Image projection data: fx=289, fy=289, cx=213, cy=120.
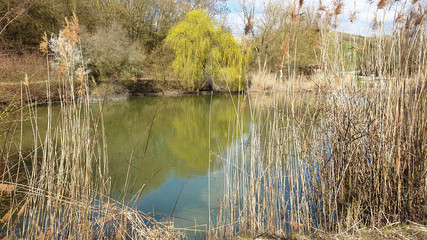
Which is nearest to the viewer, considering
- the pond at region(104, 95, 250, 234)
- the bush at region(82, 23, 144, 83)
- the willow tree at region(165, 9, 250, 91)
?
the pond at region(104, 95, 250, 234)

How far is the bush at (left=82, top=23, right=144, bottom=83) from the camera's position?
498 inches

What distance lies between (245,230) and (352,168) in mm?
888

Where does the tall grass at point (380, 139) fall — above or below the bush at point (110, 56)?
below

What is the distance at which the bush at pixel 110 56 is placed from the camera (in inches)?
498

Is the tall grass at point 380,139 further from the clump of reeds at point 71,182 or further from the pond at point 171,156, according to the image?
the clump of reeds at point 71,182

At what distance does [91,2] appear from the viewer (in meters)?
18.7

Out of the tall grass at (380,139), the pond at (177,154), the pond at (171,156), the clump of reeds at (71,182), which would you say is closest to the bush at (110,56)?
the pond at (171,156)

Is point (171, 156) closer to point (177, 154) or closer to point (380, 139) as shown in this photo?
point (177, 154)

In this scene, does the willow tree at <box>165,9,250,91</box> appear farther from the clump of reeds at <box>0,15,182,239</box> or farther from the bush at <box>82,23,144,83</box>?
the clump of reeds at <box>0,15,182,239</box>

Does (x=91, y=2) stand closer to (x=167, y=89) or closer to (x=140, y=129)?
(x=167, y=89)

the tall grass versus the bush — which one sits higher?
the bush

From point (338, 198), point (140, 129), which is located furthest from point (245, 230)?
point (140, 129)

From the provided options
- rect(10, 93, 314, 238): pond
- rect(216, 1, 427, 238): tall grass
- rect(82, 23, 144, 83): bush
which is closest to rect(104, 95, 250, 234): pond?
rect(10, 93, 314, 238): pond

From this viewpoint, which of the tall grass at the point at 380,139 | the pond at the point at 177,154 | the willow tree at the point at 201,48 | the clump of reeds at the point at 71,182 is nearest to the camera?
the clump of reeds at the point at 71,182
